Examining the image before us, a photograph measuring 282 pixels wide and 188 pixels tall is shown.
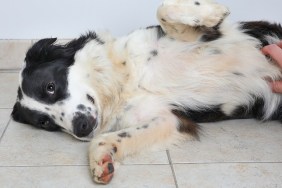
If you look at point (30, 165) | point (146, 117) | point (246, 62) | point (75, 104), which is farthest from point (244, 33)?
point (30, 165)

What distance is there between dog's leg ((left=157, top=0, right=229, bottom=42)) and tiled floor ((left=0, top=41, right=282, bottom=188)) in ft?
2.09

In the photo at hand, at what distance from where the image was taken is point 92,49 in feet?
8.45

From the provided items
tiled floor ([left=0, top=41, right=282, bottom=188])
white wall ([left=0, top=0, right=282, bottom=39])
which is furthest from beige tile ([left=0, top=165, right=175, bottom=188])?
white wall ([left=0, top=0, right=282, bottom=39])

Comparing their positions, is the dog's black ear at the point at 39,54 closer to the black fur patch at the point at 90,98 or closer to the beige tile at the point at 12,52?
the black fur patch at the point at 90,98

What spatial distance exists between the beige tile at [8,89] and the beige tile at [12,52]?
10 cm

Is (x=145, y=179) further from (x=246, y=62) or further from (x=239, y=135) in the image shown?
(x=246, y=62)

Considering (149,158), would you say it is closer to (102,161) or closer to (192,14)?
(102,161)

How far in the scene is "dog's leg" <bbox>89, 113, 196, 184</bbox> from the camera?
1.99 meters

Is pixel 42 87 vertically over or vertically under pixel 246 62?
under

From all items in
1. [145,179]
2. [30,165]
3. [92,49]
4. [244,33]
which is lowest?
[30,165]

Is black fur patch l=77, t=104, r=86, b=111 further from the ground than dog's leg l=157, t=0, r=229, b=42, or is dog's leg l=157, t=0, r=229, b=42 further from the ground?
dog's leg l=157, t=0, r=229, b=42

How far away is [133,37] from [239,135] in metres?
0.89


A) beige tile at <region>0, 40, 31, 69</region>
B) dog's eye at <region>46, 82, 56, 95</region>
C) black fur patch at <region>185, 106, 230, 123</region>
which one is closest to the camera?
dog's eye at <region>46, 82, 56, 95</region>

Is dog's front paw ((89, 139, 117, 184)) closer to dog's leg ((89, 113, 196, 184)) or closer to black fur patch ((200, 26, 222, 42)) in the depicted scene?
dog's leg ((89, 113, 196, 184))
